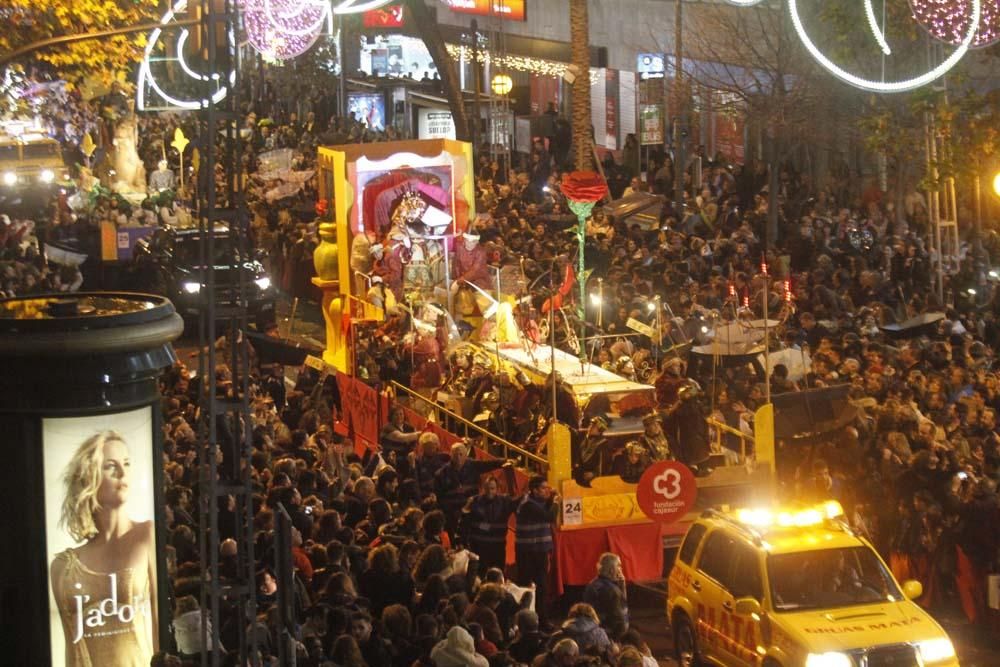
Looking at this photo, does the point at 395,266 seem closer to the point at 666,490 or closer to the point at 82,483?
the point at 666,490

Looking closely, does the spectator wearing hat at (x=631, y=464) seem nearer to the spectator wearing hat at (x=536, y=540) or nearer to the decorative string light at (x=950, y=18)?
the spectator wearing hat at (x=536, y=540)

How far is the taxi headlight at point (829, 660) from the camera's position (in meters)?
11.4

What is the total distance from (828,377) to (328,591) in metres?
10.3

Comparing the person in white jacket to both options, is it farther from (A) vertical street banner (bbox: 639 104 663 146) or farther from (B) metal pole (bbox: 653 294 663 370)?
(A) vertical street banner (bbox: 639 104 663 146)

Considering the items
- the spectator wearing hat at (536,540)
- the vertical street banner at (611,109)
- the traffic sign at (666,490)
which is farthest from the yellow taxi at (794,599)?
the vertical street banner at (611,109)

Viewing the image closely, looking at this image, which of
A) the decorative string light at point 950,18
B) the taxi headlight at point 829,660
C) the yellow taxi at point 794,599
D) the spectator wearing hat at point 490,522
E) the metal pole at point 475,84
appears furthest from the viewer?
the metal pole at point 475,84

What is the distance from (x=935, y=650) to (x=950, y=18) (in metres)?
10.0

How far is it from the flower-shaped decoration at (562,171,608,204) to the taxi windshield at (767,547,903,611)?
35.0 feet

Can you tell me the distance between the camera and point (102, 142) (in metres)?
37.7

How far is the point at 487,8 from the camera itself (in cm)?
4853

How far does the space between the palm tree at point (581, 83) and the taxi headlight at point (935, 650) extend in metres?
22.4

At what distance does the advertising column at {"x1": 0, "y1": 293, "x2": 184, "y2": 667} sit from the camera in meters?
8.86

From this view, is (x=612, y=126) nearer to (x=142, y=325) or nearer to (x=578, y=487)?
Result: (x=578, y=487)

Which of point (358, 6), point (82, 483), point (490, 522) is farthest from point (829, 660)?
point (358, 6)
